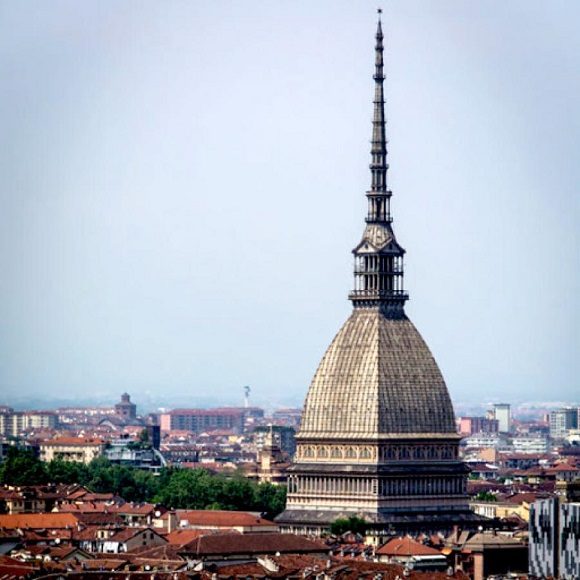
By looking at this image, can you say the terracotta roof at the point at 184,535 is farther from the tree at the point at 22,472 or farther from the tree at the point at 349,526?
the tree at the point at 22,472

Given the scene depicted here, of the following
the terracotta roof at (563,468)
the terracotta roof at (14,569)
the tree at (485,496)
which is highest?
the terracotta roof at (563,468)

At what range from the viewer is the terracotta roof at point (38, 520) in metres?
128

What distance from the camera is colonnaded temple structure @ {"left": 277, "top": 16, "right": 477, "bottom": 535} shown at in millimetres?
140500

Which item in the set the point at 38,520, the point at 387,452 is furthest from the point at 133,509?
the point at 38,520

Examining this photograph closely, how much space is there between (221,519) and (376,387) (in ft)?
36.6

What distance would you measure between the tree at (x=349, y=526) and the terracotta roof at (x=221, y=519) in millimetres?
2402

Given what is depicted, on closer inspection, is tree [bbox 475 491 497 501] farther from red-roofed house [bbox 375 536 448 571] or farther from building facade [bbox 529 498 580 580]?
building facade [bbox 529 498 580 580]

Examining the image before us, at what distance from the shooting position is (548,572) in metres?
97.2

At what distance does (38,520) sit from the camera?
13000 cm

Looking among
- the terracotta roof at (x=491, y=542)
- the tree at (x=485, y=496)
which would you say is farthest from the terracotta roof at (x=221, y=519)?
the tree at (x=485, y=496)

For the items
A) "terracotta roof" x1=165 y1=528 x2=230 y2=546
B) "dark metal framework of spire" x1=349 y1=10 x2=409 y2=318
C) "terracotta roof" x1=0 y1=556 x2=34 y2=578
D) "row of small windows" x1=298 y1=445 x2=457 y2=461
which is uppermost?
"dark metal framework of spire" x1=349 y1=10 x2=409 y2=318

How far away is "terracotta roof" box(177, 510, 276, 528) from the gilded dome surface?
6.77 m

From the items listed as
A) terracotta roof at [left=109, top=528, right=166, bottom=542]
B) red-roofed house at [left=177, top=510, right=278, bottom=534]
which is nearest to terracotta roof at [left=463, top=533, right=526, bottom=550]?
terracotta roof at [left=109, top=528, right=166, bottom=542]

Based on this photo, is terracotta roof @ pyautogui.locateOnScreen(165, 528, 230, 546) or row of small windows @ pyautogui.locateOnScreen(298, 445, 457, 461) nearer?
terracotta roof @ pyautogui.locateOnScreen(165, 528, 230, 546)
